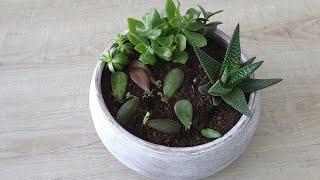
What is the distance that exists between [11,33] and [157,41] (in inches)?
15.3

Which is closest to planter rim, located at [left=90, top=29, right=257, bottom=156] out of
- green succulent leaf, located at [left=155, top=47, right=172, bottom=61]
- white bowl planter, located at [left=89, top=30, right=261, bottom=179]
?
white bowl planter, located at [left=89, top=30, right=261, bottom=179]

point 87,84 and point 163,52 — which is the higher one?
point 163,52

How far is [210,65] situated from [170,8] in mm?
100

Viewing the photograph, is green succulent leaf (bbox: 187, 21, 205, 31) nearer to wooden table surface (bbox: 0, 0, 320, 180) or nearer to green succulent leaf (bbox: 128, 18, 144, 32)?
green succulent leaf (bbox: 128, 18, 144, 32)

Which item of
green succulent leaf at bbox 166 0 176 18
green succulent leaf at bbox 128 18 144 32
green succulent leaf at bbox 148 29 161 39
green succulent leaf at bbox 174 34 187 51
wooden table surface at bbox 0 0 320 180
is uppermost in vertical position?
green succulent leaf at bbox 166 0 176 18

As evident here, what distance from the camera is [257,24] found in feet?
2.89

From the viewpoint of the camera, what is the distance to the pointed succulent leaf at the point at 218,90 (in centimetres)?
58

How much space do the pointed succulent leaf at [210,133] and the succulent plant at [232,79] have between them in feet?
0.14

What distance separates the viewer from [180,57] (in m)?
0.63

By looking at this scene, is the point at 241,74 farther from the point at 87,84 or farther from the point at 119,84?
the point at 87,84

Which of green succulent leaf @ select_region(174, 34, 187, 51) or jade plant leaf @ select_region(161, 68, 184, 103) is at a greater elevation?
green succulent leaf @ select_region(174, 34, 187, 51)

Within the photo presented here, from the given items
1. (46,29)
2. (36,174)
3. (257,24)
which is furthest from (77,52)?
(257,24)

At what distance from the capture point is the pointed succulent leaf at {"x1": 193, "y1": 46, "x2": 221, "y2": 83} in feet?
1.93

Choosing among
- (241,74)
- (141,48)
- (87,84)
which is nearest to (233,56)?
(241,74)
